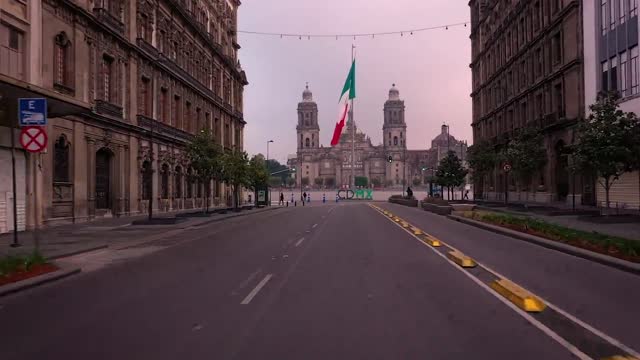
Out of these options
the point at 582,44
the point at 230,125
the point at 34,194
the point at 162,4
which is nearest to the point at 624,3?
the point at 582,44

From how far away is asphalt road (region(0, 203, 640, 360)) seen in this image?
5781 mm

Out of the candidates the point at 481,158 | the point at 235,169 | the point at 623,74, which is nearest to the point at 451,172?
the point at 481,158

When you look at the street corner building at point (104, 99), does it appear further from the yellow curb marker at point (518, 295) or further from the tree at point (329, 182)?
the tree at point (329, 182)

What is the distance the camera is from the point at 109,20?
3038 centimetres

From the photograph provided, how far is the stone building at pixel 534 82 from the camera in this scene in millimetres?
39188

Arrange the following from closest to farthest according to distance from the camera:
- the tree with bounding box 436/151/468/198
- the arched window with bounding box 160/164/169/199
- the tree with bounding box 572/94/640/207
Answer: the tree with bounding box 572/94/640/207
the arched window with bounding box 160/164/169/199
the tree with bounding box 436/151/468/198

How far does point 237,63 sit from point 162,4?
25983mm

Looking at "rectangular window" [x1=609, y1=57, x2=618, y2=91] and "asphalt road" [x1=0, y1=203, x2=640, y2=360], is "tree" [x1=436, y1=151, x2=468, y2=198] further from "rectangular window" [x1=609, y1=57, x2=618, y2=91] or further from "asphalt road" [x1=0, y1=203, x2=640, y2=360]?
"asphalt road" [x1=0, y1=203, x2=640, y2=360]

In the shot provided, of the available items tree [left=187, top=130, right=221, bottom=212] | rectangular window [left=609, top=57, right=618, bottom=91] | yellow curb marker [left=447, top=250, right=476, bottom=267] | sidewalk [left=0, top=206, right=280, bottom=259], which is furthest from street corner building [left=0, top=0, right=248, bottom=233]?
rectangular window [left=609, top=57, right=618, bottom=91]

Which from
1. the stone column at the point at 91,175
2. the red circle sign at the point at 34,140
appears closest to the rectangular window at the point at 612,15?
the stone column at the point at 91,175

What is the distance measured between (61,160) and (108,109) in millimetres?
5375

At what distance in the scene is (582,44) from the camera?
37.7 m

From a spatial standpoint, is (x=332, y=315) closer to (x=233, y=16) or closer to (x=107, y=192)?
(x=107, y=192)

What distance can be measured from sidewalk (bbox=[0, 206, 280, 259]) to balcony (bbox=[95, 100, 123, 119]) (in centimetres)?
607
